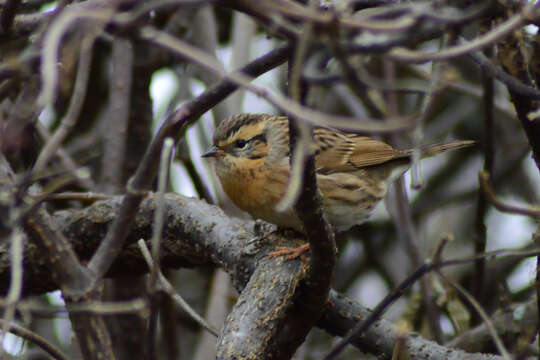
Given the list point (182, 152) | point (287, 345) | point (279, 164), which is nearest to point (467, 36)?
point (279, 164)

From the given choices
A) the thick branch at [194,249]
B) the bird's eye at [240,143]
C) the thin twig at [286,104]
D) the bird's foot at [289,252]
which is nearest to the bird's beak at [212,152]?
the bird's eye at [240,143]

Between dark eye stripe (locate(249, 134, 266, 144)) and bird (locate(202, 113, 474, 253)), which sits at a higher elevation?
dark eye stripe (locate(249, 134, 266, 144))

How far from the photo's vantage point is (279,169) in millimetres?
4609

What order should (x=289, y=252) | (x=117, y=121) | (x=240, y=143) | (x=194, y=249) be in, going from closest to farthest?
(x=289, y=252), (x=194, y=249), (x=240, y=143), (x=117, y=121)

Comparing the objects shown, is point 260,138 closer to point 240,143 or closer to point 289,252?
point 240,143

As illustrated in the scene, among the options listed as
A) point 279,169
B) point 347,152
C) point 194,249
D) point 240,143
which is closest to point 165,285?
point 194,249

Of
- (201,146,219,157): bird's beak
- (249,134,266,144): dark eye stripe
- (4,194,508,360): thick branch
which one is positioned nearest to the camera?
(4,194,508,360): thick branch

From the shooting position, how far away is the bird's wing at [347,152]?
16.7 ft

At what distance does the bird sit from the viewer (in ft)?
14.8

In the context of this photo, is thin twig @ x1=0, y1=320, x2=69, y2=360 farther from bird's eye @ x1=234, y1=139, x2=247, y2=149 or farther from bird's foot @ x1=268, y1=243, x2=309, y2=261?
bird's eye @ x1=234, y1=139, x2=247, y2=149

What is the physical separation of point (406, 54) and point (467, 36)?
1.94 meters

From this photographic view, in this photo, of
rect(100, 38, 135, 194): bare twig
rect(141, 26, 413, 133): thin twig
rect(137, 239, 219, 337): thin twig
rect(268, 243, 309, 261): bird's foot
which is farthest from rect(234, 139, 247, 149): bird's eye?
rect(141, 26, 413, 133): thin twig

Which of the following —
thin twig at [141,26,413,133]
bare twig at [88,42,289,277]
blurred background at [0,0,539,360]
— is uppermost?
thin twig at [141,26,413,133]

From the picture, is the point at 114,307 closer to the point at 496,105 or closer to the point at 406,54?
the point at 406,54
